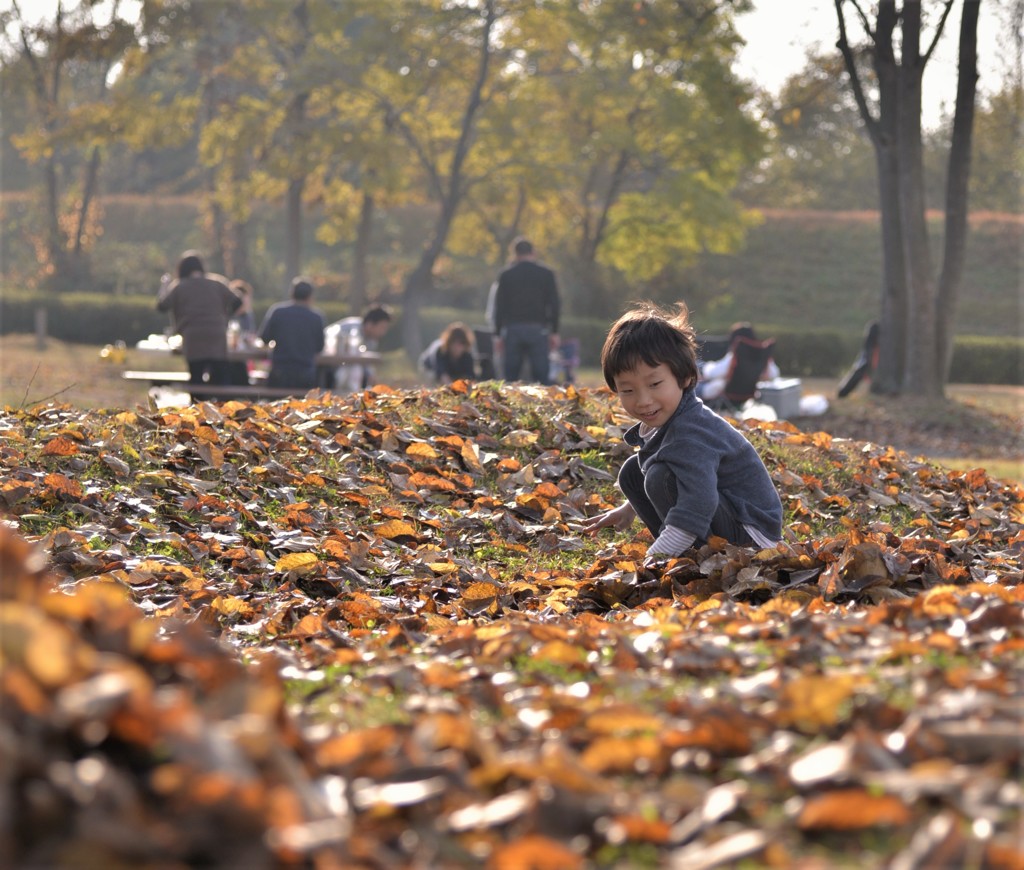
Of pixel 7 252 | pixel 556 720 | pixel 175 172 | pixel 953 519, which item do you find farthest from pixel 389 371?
pixel 175 172

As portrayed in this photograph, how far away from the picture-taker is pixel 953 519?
759 cm

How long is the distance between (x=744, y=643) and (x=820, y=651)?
0.24 m

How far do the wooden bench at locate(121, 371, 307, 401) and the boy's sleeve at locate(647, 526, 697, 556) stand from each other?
7.90m

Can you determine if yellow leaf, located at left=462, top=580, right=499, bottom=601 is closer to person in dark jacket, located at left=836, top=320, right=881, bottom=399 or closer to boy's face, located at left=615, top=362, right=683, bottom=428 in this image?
boy's face, located at left=615, top=362, right=683, bottom=428

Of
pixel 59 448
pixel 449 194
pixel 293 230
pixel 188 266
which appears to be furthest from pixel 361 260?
pixel 59 448

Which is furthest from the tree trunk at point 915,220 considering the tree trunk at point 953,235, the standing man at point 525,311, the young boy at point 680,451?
the young boy at point 680,451

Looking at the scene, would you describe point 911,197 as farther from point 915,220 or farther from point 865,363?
point 865,363

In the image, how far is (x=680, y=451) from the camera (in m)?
5.14

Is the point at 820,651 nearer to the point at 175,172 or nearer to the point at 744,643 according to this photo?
the point at 744,643

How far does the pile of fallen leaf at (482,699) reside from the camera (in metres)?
1.84

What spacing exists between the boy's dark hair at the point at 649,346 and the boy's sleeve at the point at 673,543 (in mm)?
638

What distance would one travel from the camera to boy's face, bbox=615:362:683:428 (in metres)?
5.14

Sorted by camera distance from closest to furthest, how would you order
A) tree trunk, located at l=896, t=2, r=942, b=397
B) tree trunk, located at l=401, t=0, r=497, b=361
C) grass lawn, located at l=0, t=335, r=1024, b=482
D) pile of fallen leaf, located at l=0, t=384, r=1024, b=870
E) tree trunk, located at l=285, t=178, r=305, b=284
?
pile of fallen leaf, located at l=0, t=384, r=1024, b=870 → grass lawn, located at l=0, t=335, r=1024, b=482 → tree trunk, located at l=896, t=2, r=942, b=397 → tree trunk, located at l=401, t=0, r=497, b=361 → tree trunk, located at l=285, t=178, r=305, b=284

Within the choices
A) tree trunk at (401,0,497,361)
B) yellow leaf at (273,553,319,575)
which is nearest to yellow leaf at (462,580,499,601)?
yellow leaf at (273,553,319,575)
